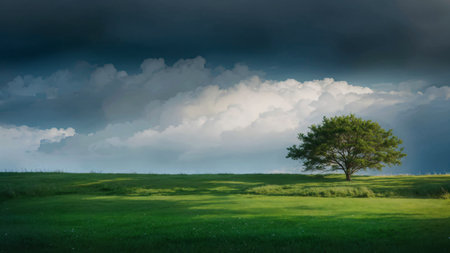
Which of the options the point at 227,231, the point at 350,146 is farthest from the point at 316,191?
the point at 227,231

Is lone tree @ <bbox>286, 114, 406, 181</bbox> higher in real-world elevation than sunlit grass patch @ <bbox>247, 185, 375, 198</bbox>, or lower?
higher

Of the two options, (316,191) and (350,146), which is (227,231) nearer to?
(316,191)

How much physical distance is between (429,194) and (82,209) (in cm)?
4278

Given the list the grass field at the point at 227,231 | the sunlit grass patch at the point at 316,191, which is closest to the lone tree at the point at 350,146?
the sunlit grass patch at the point at 316,191

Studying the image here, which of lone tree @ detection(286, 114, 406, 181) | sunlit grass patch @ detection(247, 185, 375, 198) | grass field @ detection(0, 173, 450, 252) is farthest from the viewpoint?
lone tree @ detection(286, 114, 406, 181)

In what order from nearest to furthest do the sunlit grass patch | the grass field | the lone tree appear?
the grass field < the sunlit grass patch < the lone tree

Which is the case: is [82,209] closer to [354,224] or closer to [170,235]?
[170,235]

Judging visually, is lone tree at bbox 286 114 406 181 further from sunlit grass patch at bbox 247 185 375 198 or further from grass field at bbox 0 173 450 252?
grass field at bbox 0 173 450 252

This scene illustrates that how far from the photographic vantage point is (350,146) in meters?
58.8

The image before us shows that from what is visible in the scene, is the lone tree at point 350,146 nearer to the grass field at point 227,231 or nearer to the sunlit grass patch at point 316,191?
the sunlit grass patch at point 316,191

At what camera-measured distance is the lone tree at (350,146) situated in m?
58.7

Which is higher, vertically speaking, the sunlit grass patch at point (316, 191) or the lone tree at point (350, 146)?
the lone tree at point (350, 146)

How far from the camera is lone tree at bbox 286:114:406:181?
192 feet

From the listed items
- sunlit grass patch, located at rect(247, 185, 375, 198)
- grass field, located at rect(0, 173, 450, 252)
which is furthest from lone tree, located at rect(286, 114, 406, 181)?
grass field, located at rect(0, 173, 450, 252)
